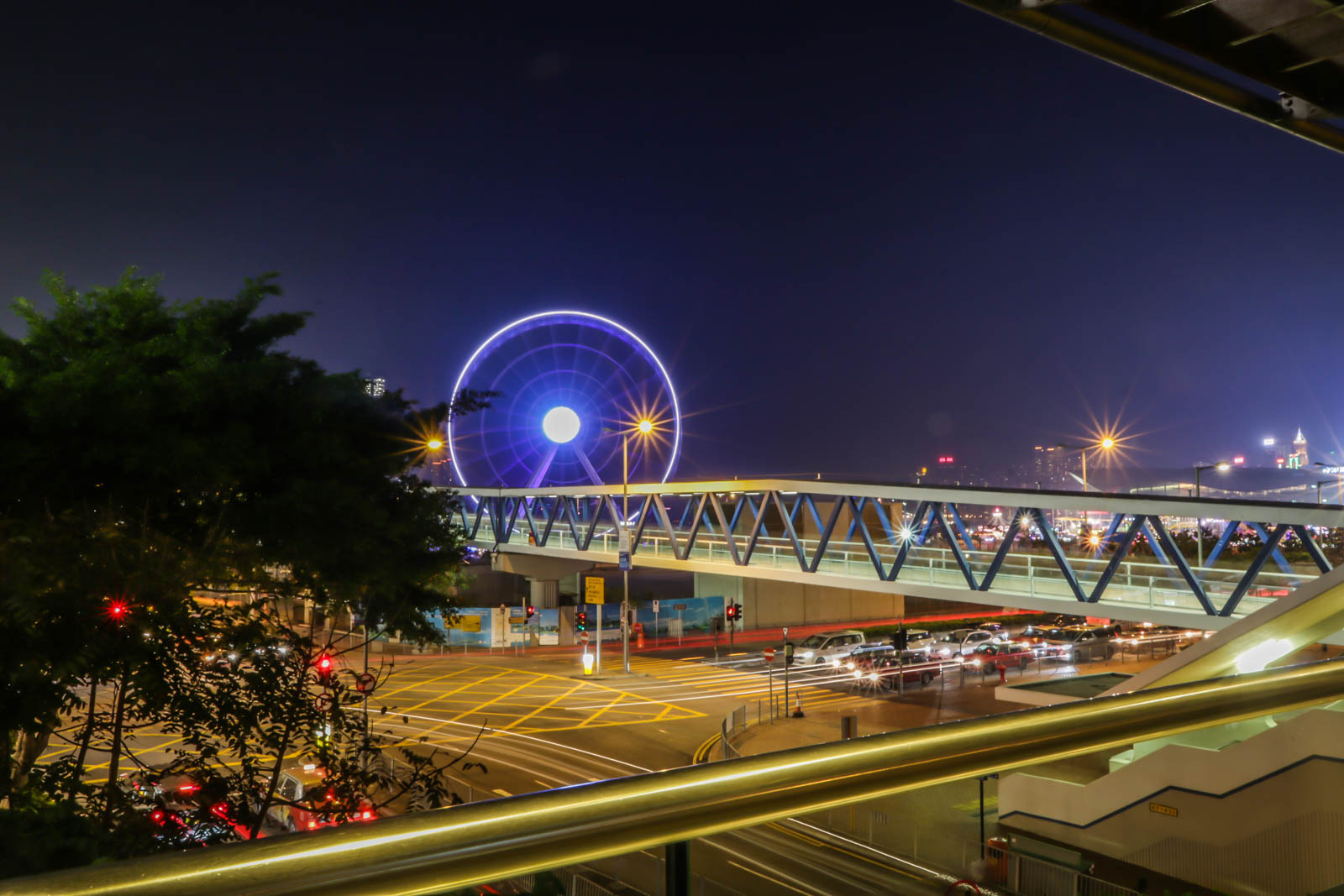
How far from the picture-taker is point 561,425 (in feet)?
158

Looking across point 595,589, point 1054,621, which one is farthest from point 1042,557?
point 1054,621

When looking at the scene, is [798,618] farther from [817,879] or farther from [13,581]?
[13,581]

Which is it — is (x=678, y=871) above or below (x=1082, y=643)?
above

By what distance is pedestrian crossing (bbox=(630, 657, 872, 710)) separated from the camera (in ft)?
103

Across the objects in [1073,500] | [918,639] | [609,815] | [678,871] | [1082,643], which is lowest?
[918,639]

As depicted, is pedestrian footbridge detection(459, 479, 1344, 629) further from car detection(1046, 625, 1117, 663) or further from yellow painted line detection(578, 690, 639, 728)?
car detection(1046, 625, 1117, 663)

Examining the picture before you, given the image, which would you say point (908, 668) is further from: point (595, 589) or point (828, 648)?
point (595, 589)

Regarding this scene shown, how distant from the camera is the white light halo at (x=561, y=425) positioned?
157ft

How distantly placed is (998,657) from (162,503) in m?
33.6

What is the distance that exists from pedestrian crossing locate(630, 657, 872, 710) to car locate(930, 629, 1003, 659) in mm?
6051

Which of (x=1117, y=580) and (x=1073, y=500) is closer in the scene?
(x=1073, y=500)

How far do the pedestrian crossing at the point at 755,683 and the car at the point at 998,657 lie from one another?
542 cm

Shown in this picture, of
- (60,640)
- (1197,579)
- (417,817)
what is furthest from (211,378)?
(1197,579)

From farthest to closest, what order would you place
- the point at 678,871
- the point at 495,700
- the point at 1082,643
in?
the point at 1082,643, the point at 495,700, the point at 678,871
